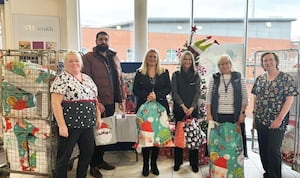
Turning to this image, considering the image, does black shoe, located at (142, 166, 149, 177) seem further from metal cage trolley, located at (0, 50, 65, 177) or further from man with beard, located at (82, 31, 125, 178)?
metal cage trolley, located at (0, 50, 65, 177)

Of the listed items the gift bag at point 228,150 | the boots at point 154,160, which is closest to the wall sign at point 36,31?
the boots at point 154,160

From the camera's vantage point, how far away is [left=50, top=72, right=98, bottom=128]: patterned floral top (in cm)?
260

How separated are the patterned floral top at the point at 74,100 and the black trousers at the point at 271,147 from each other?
182cm

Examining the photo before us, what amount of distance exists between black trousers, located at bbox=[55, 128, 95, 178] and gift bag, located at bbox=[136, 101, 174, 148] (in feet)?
1.90

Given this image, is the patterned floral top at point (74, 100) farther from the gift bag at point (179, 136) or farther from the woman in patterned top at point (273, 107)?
the woman in patterned top at point (273, 107)

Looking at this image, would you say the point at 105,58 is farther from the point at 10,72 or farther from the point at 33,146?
the point at 33,146

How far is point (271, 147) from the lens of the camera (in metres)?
2.86

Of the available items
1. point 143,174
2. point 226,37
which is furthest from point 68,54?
point 226,37

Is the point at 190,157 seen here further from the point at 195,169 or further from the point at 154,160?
the point at 154,160

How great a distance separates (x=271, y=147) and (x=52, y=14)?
3763mm

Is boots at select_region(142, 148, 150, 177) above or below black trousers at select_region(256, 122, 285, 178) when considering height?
below

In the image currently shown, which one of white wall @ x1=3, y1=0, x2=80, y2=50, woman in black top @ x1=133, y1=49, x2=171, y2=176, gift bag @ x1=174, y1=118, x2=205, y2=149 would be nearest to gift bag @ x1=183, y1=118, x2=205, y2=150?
gift bag @ x1=174, y1=118, x2=205, y2=149

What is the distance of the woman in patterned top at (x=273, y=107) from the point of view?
2.77m

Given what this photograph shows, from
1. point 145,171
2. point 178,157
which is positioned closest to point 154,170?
point 145,171
